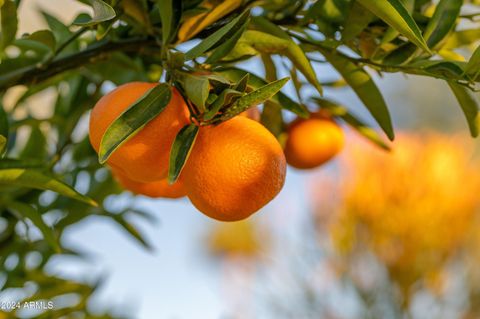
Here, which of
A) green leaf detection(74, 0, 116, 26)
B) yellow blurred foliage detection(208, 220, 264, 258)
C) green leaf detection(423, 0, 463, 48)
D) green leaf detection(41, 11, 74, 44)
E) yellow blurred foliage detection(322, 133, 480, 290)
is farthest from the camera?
yellow blurred foliage detection(208, 220, 264, 258)

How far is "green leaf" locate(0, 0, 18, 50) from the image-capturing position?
0.47 metres

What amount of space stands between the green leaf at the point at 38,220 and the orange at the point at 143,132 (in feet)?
0.50

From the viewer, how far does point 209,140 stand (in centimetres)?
44

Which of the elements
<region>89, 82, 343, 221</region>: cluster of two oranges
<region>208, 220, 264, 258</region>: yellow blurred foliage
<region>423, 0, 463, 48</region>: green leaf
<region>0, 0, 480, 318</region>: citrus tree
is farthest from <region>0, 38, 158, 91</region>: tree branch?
<region>208, 220, 264, 258</region>: yellow blurred foliage

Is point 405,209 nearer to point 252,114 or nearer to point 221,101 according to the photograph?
point 252,114

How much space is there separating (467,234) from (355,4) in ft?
12.0

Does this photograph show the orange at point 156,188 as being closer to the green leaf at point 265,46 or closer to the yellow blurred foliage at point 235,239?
the green leaf at point 265,46

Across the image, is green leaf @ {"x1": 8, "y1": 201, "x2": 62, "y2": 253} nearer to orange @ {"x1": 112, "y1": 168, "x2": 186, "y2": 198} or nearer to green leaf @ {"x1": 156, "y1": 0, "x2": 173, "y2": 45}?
orange @ {"x1": 112, "y1": 168, "x2": 186, "y2": 198}

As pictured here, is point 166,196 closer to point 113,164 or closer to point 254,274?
point 113,164

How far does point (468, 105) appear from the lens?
0.51 metres

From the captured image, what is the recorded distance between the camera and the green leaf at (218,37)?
1.38 ft

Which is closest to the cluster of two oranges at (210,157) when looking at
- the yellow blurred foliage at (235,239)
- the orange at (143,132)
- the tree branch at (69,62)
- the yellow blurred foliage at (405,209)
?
the orange at (143,132)

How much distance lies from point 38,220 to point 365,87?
0.30m

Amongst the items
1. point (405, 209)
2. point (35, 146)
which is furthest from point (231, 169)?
point (405, 209)
